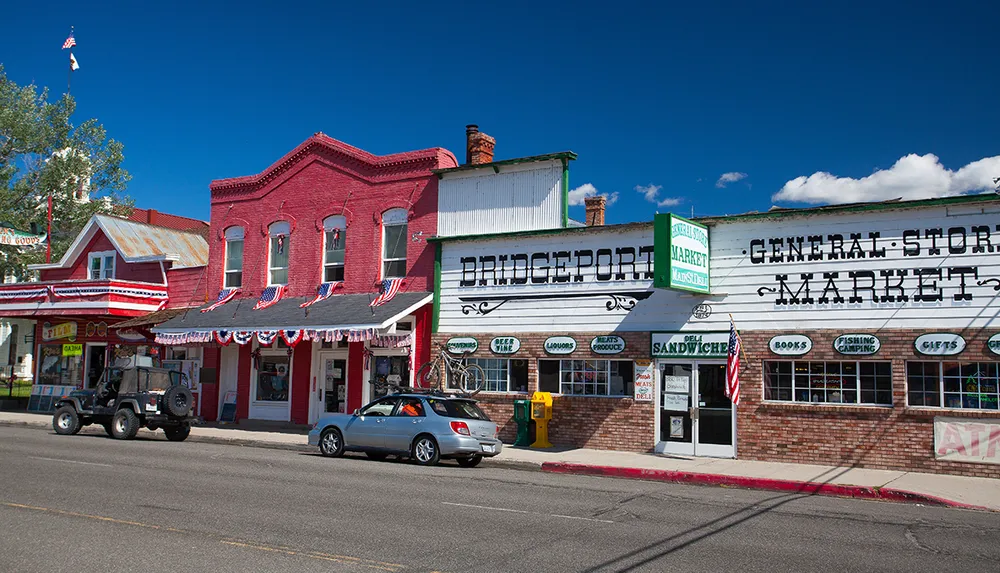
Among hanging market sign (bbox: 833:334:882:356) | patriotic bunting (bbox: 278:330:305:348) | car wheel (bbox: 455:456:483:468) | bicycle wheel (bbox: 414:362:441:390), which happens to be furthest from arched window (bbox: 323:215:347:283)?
hanging market sign (bbox: 833:334:882:356)

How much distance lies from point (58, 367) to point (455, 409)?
2139 centimetres

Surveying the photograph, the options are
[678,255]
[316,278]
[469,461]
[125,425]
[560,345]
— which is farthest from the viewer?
[316,278]

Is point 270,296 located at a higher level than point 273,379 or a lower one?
higher

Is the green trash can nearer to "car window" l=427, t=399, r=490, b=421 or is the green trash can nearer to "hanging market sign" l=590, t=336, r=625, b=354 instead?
"hanging market sign" l=590, t=336, r=625, b=354

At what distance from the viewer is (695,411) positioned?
1897 cm

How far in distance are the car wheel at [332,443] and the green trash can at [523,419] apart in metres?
4.55

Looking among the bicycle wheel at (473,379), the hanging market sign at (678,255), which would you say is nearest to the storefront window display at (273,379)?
the bicycle wheel at (473,379)

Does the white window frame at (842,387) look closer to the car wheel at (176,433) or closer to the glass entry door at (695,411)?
the glass entry door at (695,411)

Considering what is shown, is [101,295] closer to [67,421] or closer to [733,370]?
[67,421]

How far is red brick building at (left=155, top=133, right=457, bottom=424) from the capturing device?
76.9ft

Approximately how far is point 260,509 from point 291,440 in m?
11.6

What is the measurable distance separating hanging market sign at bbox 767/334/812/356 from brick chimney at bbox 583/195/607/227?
20.6 ft

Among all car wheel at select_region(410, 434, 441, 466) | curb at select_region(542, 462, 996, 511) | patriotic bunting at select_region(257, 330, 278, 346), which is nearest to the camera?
curb at select_region(542, 462, 996, 511)

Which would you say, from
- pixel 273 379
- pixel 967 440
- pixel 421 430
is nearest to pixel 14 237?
pixel 273 379
